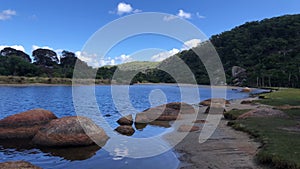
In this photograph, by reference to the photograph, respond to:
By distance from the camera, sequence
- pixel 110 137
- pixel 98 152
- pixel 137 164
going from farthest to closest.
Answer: pixel 110 137 → pixel 98 152 → pixel 137 164

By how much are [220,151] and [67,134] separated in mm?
9028

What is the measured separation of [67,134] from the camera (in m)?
16.2

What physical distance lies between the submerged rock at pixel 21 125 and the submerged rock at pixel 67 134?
180 cm

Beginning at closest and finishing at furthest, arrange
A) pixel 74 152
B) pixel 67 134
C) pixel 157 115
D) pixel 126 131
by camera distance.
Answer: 1. pixel 74 152
2. pixel 67 134
3. pixel 126 131
4. pixel 157 115

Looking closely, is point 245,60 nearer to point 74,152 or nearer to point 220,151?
point 220,151

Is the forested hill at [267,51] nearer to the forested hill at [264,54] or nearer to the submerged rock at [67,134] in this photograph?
the forested hill at [264,54]

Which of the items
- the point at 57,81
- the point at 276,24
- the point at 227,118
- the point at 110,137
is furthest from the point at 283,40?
the point at 110,137

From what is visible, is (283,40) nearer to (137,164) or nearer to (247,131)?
(247,131)

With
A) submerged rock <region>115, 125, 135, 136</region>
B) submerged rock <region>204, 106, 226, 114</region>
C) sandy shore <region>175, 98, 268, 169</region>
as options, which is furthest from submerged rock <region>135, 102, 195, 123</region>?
sandy shore <region>175, 98, 268, 169</region>

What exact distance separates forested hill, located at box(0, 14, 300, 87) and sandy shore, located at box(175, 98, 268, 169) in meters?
100.0

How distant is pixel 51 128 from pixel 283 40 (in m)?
161

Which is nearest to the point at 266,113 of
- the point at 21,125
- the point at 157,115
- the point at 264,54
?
the point at 157,115

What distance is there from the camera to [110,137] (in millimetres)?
19484

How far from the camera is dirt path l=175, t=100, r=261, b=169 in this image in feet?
40.9
